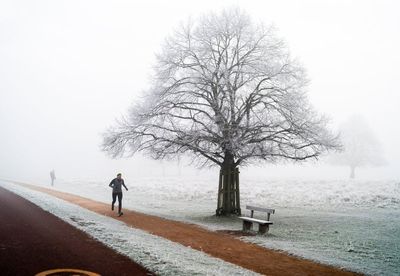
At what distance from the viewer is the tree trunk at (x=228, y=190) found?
20953mm

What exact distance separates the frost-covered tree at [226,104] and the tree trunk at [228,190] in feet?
0.19

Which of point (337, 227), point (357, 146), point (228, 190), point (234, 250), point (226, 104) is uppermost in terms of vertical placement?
point (357, 146)

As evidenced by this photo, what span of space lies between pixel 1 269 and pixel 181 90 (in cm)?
1486

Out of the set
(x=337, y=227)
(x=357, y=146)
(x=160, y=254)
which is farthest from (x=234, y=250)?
(x=357, y=146)

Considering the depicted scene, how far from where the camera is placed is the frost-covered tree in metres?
19.8

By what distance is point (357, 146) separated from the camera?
216ft

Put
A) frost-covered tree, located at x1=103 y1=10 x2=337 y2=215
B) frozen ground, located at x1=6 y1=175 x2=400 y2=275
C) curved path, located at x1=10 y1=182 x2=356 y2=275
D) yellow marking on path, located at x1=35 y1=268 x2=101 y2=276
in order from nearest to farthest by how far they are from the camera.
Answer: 1. yellow marking on path, located at x1=35 y1=268 x2=101 y2=276
2. curved path, located at x1=10 y1=182 x2=356 y2=275
3. frozen ground, located at x1=6 y1=175 x2=400 y2=275
4. frost-covered tree, located at x1=103 y1=10 x2=337 y2=215

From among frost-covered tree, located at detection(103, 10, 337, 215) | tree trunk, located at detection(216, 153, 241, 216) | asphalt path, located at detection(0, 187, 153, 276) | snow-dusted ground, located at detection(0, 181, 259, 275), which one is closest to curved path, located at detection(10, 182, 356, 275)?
snow-dusted ground, located at detection(0, 181, 259, 275)

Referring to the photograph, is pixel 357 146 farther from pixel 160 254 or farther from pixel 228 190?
pixel 160 254

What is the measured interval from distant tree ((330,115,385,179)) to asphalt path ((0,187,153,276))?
59.7 m

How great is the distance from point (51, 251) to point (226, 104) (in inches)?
522

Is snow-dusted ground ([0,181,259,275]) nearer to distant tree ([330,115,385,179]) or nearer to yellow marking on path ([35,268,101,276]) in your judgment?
yellow marking on path ([35,268,101,276])

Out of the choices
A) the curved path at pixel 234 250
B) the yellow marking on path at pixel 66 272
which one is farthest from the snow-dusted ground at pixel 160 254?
the yellow marking on path at pixel 66 272

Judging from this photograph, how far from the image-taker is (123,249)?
34.6 ft
